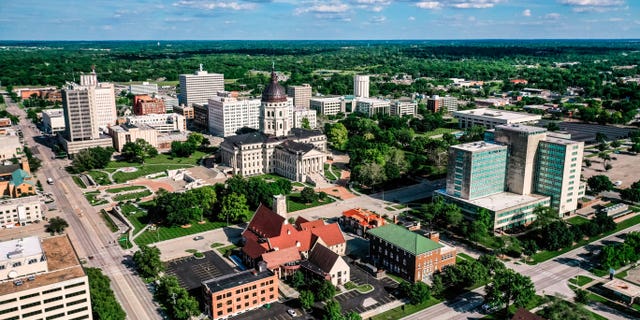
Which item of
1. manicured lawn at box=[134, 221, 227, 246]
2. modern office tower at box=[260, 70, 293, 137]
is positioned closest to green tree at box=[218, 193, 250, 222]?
manicured lawn at box=[134, 221, 227, 246]

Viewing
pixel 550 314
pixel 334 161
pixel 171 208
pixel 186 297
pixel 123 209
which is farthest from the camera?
pixel 334 161

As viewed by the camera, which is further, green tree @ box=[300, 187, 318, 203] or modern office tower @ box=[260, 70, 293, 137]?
modern office tower @ box=[260, 70, 293, 137]

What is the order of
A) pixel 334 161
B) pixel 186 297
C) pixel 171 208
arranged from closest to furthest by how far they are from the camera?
pixel 186 297, pixel 171 208, pixel 334 161

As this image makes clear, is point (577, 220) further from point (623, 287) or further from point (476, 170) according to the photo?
point (623, 287)

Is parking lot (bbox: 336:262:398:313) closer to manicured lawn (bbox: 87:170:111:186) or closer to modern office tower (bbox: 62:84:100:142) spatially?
manicured lawn (bbox: 87:170:111:186)

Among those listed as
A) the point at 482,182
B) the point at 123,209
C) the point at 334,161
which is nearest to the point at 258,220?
the point at 123,209

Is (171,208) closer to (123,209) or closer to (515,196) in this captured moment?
(123,209)
